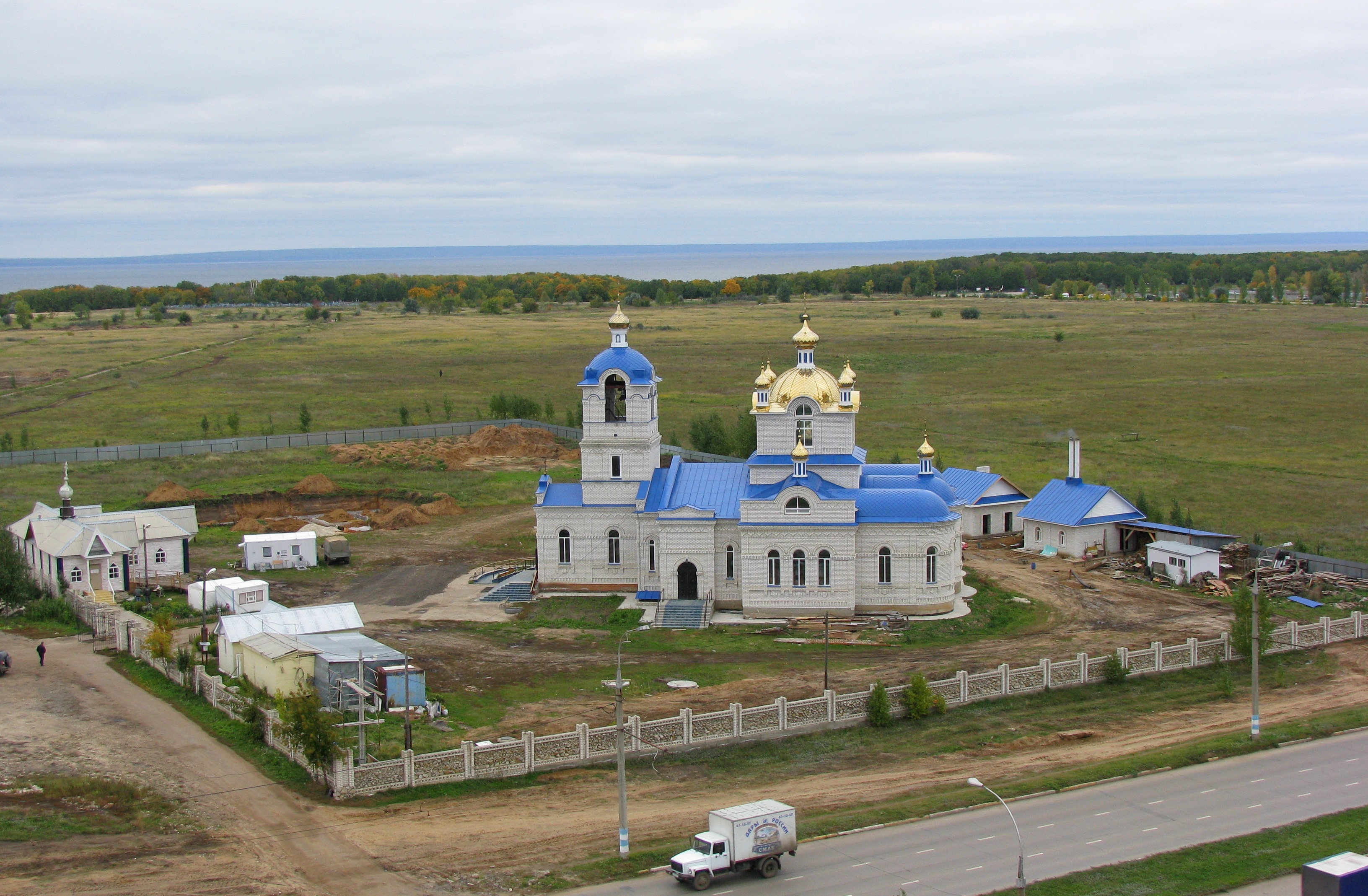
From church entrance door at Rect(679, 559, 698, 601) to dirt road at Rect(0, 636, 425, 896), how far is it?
62.8 feet

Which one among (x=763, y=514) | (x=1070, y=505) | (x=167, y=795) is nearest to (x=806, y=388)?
(x=763, y=514)

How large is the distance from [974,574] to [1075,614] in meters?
6.34

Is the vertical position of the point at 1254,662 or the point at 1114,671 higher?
the point at 1254,662

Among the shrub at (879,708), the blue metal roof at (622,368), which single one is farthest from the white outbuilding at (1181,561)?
the blue metal roof at (622,368)

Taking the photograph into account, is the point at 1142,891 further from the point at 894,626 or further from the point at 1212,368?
the point at 1212,368

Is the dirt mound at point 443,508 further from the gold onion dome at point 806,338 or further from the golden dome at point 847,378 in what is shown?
the golden dome at point 847,378

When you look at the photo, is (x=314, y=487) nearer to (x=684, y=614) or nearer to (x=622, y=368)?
(x=622, y=368)

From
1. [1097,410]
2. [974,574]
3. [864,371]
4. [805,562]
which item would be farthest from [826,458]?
[864,371]

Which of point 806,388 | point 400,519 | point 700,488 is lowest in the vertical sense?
point 400,519

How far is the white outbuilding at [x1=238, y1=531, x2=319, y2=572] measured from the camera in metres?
54.9

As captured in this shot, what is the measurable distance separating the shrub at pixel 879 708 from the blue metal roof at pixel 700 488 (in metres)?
13.4

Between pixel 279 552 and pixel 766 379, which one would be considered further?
pixel 279 552

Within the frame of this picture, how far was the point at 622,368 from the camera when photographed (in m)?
51.3

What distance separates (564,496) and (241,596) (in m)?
13.0
